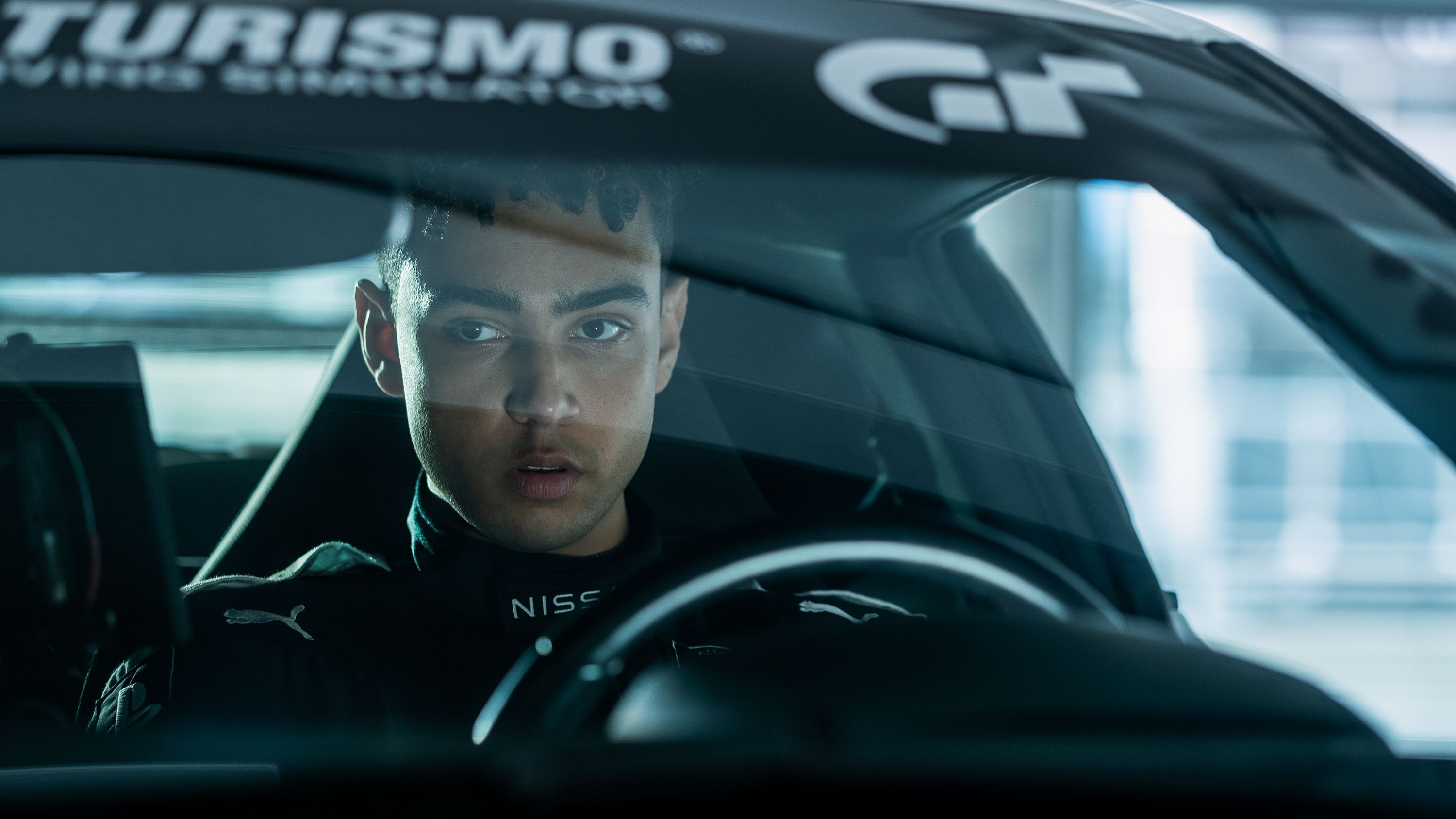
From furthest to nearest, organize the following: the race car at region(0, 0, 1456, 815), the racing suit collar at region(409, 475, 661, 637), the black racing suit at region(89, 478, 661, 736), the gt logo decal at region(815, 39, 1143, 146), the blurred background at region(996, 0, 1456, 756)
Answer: the blurred background at region(996, 0, 1456, 756)
the racing suit collar at region(409, 475, 661, 637)
the black racing suit at region(89, 478, 661, 736)
the gt logo decal at region(815, 39, 1143, 146)
the race car at region(0, 0, 1456, 815)

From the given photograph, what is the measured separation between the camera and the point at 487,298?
1.04 meters

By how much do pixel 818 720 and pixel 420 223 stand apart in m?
0.53

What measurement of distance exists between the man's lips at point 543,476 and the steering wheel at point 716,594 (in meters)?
0.15

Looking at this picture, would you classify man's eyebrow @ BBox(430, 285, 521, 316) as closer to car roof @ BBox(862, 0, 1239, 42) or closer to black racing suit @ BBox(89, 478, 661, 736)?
black racing suit @ BBox(89, 478, 661, 736)

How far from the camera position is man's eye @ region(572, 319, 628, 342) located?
1.05 m

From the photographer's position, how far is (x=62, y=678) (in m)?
1.10

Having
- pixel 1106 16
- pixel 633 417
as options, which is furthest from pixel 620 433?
pixel 1106 16

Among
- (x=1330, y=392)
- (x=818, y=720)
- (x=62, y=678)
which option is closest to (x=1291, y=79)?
(x=818, y=720)

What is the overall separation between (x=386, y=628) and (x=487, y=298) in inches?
11.7

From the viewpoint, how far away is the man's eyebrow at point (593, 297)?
1040mm

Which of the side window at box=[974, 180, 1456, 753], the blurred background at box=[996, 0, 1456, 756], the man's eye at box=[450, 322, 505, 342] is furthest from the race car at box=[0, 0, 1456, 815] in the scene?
the blurred background at box=[996, 0, 1456, 756]

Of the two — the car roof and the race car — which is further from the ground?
the car roof

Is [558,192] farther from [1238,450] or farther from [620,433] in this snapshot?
[1238,450]

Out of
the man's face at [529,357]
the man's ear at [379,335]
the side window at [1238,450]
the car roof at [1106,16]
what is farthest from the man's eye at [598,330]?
the side window at [1238,450]
